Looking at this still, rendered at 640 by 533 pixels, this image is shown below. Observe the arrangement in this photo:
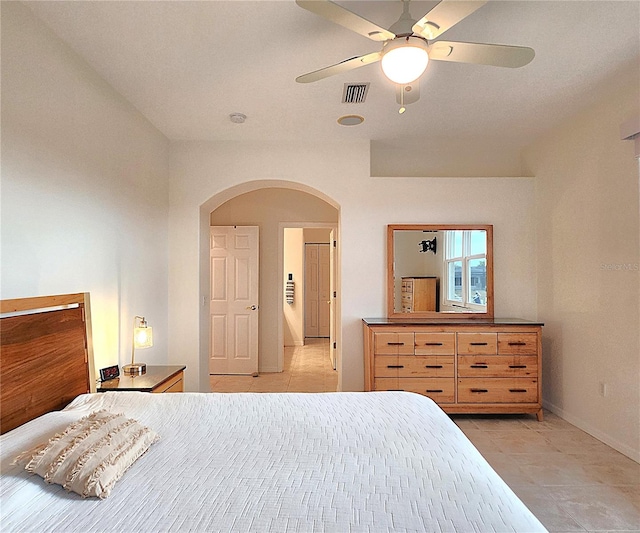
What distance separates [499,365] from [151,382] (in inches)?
112

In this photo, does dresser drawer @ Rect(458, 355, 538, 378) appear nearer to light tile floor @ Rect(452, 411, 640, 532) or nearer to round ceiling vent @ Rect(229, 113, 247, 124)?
light tile floor @ Rect(452, 411, 640, 532)

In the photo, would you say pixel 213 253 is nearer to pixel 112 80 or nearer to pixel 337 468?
pixel 112 80

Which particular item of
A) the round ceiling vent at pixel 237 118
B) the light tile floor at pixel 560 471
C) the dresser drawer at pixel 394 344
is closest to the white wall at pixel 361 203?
the dresser drawer at pixel 394 344

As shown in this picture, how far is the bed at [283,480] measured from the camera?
3.64 feet

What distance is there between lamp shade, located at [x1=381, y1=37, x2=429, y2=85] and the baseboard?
292 cm

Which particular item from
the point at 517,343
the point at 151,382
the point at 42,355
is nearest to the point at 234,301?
the point at 151,382

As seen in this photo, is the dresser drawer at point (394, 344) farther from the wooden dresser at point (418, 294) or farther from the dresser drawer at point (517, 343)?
the dresser drawer at point (517, 343)

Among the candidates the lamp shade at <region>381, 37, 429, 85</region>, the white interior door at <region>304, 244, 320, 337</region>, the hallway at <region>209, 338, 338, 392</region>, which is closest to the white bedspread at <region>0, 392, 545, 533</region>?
the lamp shade at <region>381, 37, 429, 85</region>

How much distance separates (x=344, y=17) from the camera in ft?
5.69

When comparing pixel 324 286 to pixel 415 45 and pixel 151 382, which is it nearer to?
pixel 151 382

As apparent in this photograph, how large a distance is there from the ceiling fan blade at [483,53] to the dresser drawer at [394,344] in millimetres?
2391

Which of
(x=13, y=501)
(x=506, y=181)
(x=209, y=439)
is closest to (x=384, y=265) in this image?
(x=506, y=181)

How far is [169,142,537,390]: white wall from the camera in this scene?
4.22 m

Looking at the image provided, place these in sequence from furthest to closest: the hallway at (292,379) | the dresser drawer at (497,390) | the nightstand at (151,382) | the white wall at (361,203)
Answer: the hallway at (292,379)
the white wall at (361,203)
the dresser drawer at (497,390)
the nightstand at (151,382)
